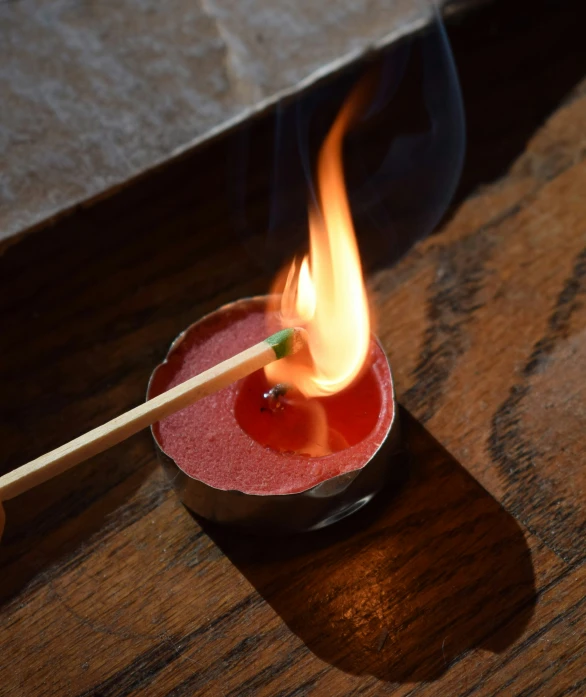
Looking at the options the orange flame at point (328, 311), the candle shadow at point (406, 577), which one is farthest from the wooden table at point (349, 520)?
the orange flame at point (328, 311)

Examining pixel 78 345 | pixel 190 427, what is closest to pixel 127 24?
pixel 78 345

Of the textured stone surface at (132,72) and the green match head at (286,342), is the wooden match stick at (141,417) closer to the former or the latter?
the green match head at (286,342)

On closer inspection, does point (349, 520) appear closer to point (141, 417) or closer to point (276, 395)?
point (276, 395)

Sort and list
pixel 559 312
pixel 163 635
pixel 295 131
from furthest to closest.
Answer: pixel 295 131, pixel 559 312, pixel 163 635

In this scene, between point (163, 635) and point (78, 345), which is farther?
point (78, 345)

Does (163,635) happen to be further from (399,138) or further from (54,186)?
(399,138)

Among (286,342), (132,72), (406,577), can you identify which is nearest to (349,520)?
(406,577)

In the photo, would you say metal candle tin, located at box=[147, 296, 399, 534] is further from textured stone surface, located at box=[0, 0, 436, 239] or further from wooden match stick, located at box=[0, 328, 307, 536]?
textured stone surface, located at box=[0, 0, 436, 239]
